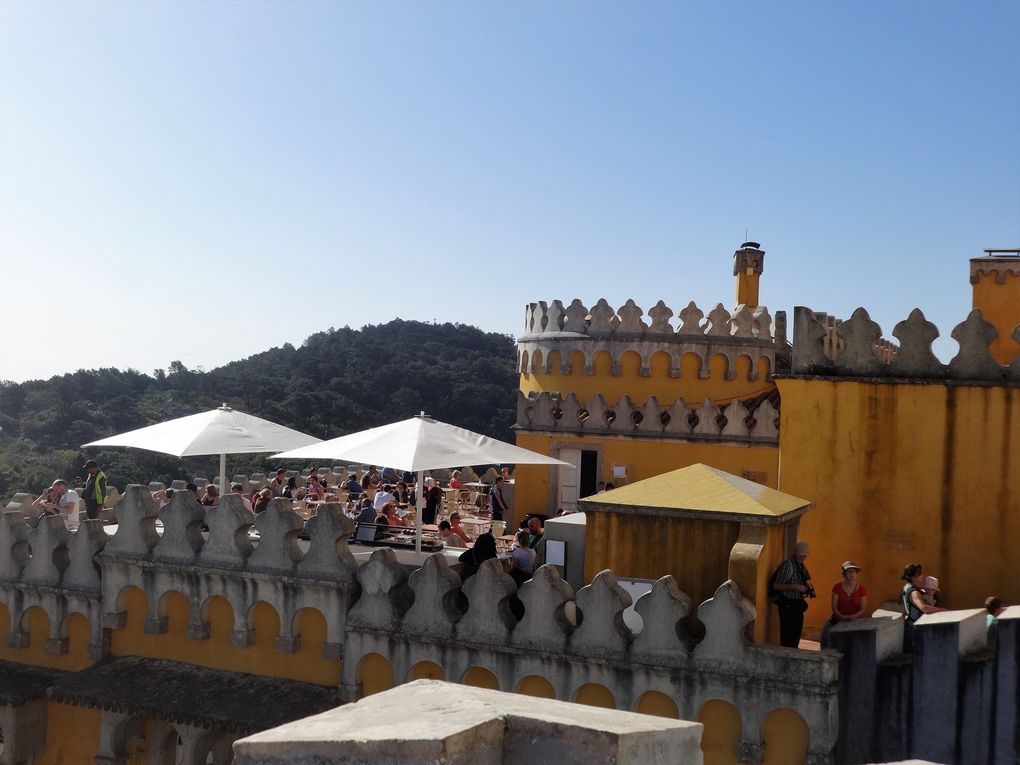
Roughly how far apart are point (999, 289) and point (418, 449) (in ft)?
46.2

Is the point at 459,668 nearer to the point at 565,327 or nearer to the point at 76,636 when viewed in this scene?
the point at 76,636

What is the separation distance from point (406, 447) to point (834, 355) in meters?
5.29

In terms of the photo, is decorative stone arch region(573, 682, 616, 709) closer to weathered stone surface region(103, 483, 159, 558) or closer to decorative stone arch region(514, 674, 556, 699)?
decorative stone arch region(514, 674, 556, 699)

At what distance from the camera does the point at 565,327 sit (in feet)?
80.6

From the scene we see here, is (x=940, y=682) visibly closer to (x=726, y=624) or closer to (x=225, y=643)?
(x=726, y=624)

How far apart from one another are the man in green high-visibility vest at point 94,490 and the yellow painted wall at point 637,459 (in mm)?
9802

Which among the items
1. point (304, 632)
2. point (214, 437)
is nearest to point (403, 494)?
point (214, 437)

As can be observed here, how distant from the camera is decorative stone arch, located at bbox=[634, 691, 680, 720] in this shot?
7863mm

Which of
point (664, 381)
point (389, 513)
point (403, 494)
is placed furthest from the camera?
point (664, 381)

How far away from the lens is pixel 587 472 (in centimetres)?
2264

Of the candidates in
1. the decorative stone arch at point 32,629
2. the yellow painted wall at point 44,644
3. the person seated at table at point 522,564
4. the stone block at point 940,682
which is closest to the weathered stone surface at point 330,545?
the person seated at table at point 522,564

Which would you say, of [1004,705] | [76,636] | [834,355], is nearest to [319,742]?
[1004,705]

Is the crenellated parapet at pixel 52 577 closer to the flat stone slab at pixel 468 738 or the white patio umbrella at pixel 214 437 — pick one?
Result: the white patio umbrella at pixel 214 437

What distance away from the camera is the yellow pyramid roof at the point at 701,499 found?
8422 mm
